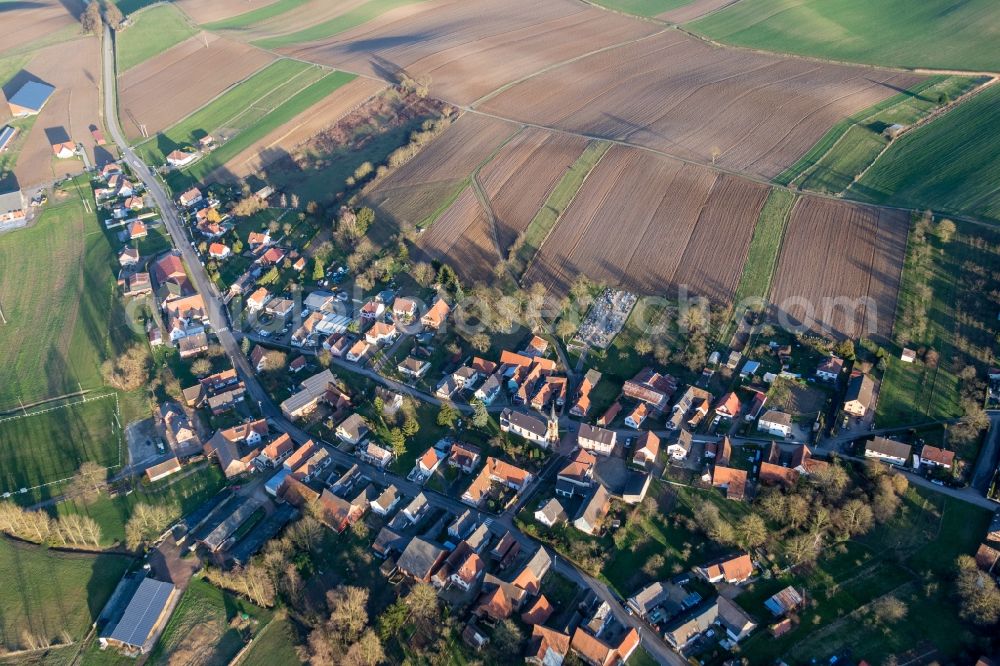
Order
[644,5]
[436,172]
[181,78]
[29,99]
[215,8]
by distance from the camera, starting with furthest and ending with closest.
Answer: [215,8] → [644,5] → [181,78] → [29,99] → [436,172]

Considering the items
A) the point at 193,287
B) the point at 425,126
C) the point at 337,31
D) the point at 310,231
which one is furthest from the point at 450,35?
the point at 193,287

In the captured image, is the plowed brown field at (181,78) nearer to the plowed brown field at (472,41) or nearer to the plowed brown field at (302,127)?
the plowed brown field at (472,41)

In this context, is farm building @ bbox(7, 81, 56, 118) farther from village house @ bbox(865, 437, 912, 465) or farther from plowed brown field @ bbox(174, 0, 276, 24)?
village house @ bbox(865, 437, 912, 465)

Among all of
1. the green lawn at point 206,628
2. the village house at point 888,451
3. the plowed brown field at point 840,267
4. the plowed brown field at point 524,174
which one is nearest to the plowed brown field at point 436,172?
the plowed brown field at point 524,174

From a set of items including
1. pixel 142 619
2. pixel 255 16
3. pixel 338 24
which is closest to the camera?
pixel 142 619

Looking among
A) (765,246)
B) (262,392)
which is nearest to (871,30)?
(765,246)

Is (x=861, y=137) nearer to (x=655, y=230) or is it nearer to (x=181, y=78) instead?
(x=655, y=230)

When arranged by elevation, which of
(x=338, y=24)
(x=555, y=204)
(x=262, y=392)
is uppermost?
(x=338, y=24)
